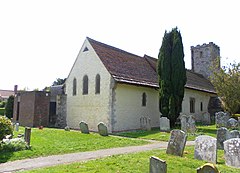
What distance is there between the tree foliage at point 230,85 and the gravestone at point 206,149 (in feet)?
58.1

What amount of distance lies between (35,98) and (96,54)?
27.8ft

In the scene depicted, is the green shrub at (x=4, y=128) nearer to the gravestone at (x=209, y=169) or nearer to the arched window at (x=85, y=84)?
the gravestone at (x=209, y=169)

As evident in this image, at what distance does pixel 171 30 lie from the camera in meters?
21.4

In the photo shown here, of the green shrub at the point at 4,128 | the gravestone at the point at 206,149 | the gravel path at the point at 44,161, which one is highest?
the green shrub at the point at 4,128

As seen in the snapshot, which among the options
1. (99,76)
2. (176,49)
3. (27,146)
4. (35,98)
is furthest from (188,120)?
(35,98)

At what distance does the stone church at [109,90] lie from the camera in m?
19.4

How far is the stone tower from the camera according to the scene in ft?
128

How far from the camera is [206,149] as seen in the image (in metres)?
8.92

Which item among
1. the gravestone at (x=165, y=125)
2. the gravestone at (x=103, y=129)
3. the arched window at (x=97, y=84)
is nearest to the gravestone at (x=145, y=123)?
the gravestone at (x=165, y=125)

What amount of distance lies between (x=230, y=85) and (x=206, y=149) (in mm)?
18079

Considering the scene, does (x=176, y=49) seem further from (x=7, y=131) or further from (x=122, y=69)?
(x=7, y=131)

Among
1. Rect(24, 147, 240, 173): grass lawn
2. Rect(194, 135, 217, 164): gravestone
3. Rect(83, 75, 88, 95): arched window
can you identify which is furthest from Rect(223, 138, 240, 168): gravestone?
Rect(83, 75, 88, 95): arched window

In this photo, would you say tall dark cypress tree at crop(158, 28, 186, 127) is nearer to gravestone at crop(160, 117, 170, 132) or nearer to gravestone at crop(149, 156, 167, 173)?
gravestone at crop(160, 117, 170, 132)

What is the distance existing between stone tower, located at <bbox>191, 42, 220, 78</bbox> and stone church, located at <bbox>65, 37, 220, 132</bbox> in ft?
56.5
